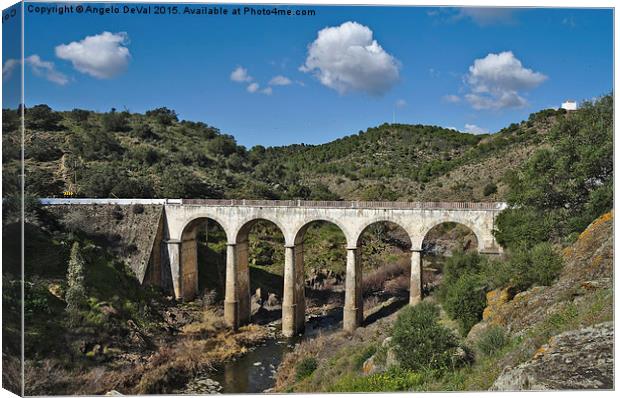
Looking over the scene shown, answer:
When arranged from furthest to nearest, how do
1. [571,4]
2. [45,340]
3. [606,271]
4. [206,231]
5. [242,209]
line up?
1. [206,231]
2. [242,209]
3. [45,340]
4. [606,271]
5. [571,4]

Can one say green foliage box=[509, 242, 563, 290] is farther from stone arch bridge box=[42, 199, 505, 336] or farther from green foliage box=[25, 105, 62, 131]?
green foliage box=[25, 105, 62, 131]

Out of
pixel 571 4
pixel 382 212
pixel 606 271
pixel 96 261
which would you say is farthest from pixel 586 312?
pixel 96 261

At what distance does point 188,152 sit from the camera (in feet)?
174

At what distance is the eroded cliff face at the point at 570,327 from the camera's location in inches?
329

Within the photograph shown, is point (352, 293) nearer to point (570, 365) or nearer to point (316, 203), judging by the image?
point (316, 203)

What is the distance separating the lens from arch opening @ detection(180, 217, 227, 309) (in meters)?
30.5

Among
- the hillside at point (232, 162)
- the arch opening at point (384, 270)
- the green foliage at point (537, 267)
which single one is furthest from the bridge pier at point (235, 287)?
the green foliage at point (537, 267)

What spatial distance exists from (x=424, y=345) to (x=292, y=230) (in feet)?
53.0

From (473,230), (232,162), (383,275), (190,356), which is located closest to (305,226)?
(473,230)

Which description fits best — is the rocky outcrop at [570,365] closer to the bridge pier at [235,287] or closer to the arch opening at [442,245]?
the bridge pier at [235,287]

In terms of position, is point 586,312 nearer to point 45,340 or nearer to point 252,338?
point 45,340

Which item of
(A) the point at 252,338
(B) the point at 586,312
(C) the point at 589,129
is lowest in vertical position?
(A) the point at 252,338

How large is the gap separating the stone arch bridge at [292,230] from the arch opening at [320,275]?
179 mm

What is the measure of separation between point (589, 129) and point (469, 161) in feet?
145
